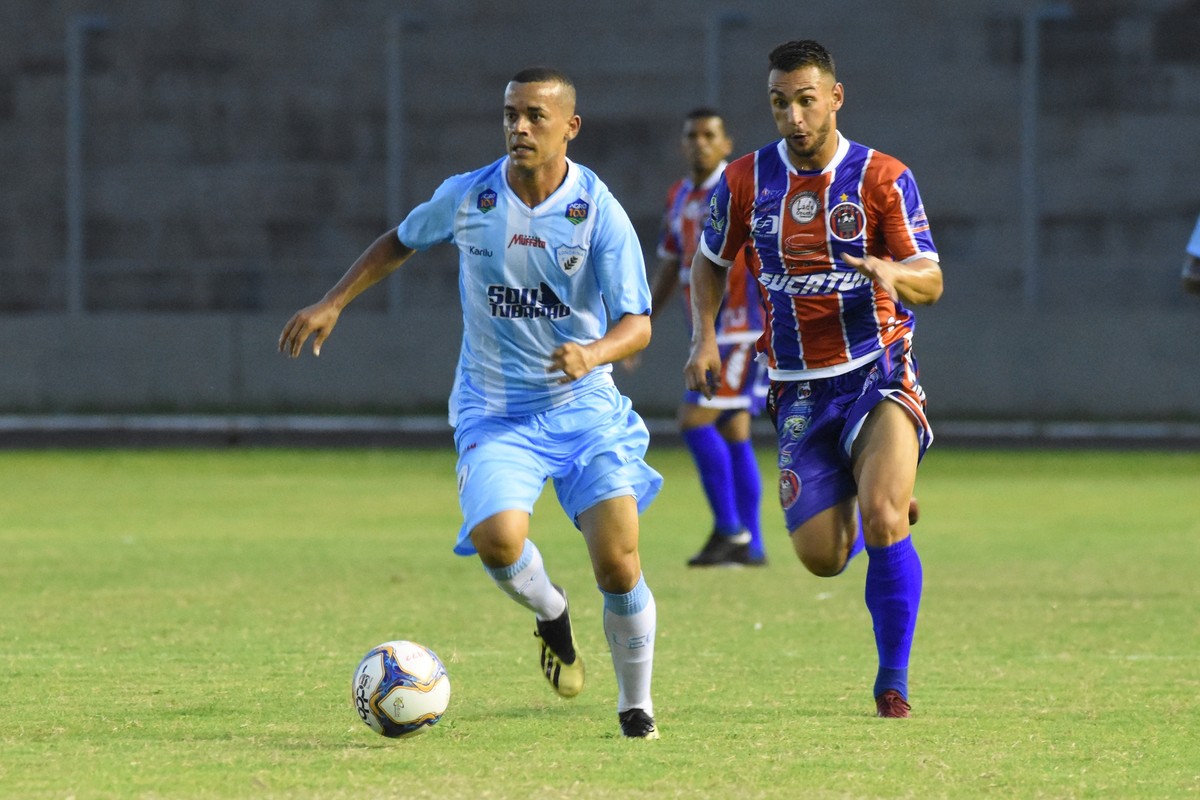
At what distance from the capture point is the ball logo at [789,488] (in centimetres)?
688

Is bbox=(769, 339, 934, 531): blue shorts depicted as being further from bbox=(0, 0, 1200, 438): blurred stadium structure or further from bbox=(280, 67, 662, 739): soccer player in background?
bbox=(0, 0, 1200, 438): blurred stadium structure

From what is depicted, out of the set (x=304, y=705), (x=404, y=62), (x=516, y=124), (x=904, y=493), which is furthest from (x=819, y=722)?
(x=404, y=62)

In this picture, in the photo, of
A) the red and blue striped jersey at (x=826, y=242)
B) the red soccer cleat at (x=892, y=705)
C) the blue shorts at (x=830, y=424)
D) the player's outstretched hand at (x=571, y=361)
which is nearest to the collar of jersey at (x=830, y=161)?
the red and blue striped jersey at (x=826, y=242)

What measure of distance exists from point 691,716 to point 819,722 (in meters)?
0.41

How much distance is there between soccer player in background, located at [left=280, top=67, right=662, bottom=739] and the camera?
19.9 feet

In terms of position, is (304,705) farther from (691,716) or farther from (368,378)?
(368,378)

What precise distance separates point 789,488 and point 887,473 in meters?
0.49

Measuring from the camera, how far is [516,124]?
6168 millimetres

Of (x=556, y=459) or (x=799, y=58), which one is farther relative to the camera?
(x=799, y=58)

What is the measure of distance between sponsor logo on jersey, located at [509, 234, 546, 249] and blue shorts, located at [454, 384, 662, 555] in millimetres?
528

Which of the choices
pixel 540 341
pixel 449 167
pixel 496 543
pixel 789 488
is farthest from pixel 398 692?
pixel 449 167

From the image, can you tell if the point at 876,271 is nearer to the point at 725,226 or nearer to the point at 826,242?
the point at 826,242

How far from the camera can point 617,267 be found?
615cm

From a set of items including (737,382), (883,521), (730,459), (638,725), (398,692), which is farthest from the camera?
(730,459)
